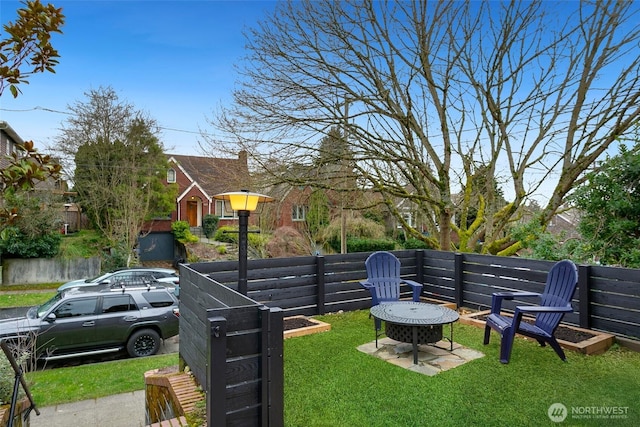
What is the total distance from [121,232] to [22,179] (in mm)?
16114

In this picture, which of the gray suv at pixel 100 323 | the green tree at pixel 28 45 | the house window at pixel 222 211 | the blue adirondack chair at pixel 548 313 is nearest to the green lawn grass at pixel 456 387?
the blue adirondack chair at pixel 548 313

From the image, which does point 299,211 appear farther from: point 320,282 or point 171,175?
point 171,175

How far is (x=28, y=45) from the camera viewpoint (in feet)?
7.06

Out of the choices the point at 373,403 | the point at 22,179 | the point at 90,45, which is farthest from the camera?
the point at 90,45

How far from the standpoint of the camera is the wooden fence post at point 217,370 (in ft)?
7.59

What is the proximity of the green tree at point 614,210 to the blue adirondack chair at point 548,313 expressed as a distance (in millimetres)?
2071

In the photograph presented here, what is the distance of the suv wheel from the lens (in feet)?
25.3

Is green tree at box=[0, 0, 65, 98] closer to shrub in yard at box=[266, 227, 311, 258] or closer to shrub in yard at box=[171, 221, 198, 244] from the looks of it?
shrub in yard at box=[266, 227, 311, 258]

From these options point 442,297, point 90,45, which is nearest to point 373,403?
point 442,297

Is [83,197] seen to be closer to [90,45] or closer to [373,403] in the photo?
[90,45]

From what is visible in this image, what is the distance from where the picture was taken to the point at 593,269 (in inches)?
196

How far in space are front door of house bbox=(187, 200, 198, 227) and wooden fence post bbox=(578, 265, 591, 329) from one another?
23.4 metres

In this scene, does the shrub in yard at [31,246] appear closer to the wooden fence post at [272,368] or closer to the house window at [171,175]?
the house window at [171,175]

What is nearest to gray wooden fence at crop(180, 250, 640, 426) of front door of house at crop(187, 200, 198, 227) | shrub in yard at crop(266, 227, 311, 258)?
shrub in yard at crop(266, 227, 311, 258)
